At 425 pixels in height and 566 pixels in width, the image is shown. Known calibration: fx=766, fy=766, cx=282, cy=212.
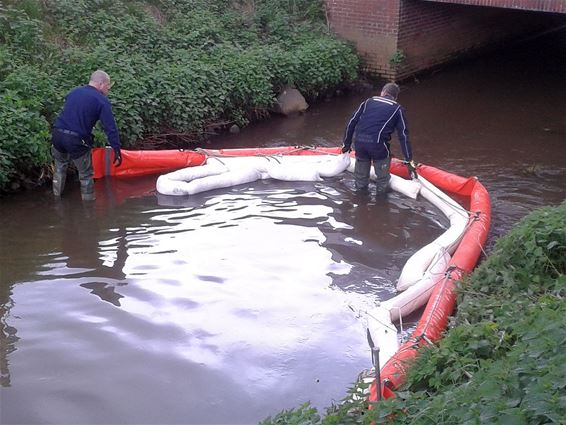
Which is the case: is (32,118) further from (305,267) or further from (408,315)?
(408,315)

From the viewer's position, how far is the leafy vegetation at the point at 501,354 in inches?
148

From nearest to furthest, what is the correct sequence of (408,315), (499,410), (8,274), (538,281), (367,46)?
(499,410)
(538,281)
(408,315)
(8,274)
(367,46)

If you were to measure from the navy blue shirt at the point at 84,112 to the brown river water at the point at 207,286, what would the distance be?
0.97 metres

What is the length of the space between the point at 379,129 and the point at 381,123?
0.07m

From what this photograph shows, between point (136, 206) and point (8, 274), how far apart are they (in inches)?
86.4

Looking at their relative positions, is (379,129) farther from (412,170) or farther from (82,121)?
(82,121)

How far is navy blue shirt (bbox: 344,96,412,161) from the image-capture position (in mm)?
9070

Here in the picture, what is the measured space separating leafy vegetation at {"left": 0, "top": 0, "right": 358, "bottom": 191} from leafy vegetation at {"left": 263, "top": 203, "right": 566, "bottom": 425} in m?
5.72

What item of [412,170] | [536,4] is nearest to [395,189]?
[412,170]

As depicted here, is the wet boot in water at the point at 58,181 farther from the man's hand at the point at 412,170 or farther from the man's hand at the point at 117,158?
the man's hand at the point at 412,170

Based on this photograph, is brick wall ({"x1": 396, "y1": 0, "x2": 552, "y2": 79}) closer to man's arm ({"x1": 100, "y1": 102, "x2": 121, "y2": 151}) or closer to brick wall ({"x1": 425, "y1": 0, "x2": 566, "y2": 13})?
brick wall ({"x1": 425, "y1": 0, "x2": 566, "y2": 13})

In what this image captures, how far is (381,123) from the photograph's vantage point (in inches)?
358

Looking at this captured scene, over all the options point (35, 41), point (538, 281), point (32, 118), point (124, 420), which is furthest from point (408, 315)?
point (35, 41)

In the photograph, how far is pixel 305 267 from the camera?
768cm
